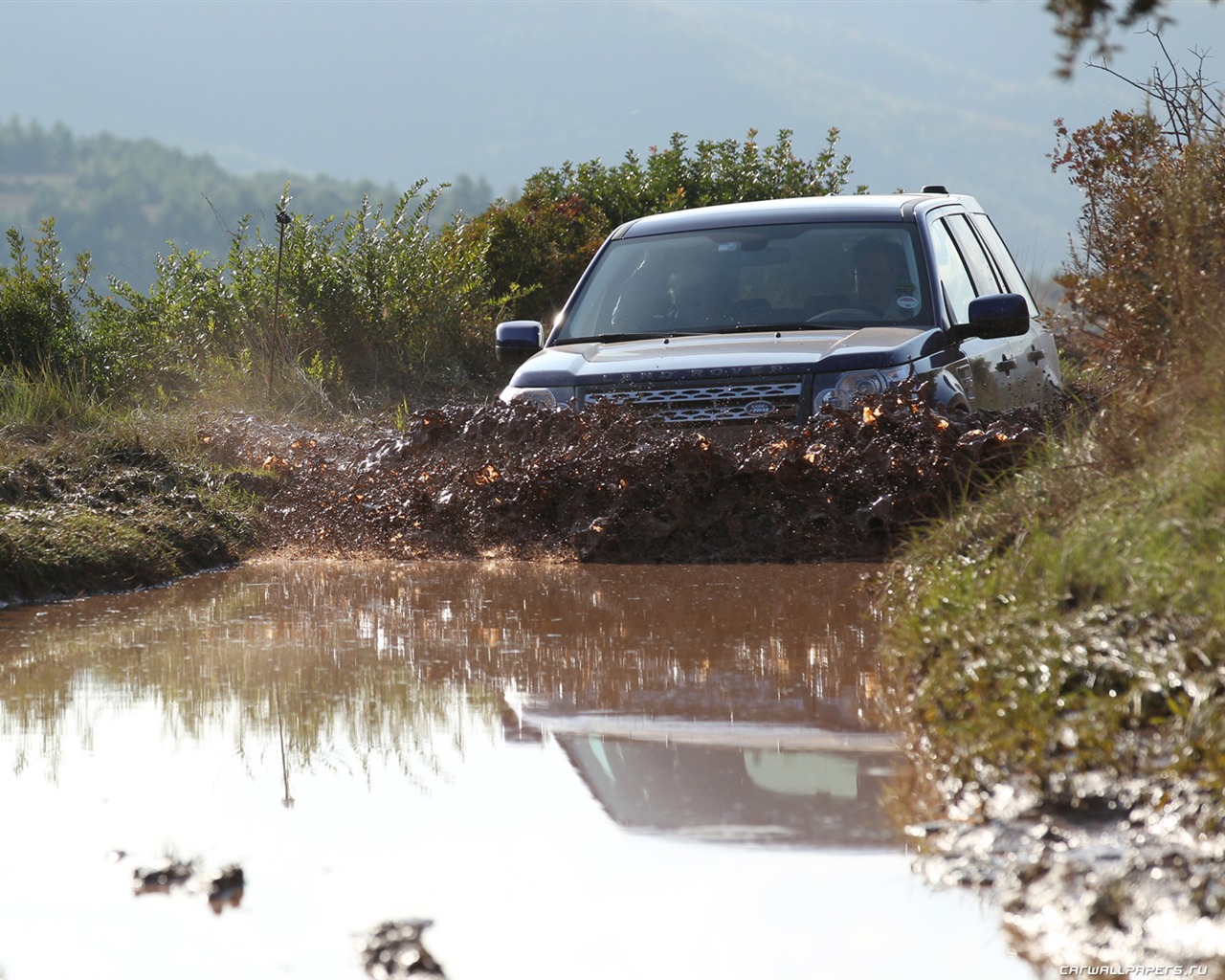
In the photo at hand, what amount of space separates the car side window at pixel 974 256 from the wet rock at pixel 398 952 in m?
6.50

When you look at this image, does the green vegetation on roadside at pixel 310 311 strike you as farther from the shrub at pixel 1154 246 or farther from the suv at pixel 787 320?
the shrub at pixel 1154 246

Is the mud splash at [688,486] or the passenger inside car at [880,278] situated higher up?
the passenger inside car at [880,278]

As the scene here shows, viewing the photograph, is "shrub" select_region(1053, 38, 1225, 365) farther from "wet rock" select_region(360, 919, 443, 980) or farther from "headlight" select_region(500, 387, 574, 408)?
"wet rock" select_region(360, 919, 443, 980)

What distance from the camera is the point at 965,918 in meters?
2.96

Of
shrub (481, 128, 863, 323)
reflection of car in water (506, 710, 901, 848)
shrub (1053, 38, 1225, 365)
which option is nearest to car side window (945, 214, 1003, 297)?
shrub (1053, 38, 1225, 365)

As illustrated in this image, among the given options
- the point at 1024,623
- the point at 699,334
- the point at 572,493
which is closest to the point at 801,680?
the point at 1024,623

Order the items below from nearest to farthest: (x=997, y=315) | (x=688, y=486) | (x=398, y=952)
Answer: (x=398, y=952)
(x=688, y=486)
(x=997, y=315)

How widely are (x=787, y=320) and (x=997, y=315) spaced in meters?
1.07

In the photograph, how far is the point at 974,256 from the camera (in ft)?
29.9

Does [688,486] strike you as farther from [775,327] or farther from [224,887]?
[224,887]

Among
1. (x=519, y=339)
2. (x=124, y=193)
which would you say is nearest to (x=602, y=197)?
(x=519, y=339)

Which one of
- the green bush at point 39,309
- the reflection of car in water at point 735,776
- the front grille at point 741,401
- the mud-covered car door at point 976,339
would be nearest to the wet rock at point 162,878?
the reflection of car in water at point 735,776

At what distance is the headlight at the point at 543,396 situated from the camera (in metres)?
7.77

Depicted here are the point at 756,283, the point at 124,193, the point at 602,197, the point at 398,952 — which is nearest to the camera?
the point at 398,952
